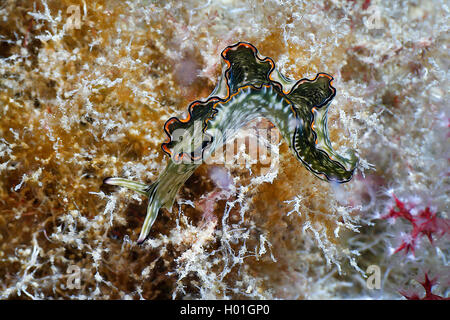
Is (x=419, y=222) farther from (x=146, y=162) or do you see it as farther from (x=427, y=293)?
(x=146, y=162)

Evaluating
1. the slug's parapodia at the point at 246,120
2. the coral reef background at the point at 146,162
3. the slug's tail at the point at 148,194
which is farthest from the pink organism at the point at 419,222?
the slug's tail at the point at 148,194

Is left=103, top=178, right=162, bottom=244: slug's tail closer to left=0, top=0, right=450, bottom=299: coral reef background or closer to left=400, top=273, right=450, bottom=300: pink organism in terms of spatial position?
left=0, top=0, right=450, bottom=299: coral reef background

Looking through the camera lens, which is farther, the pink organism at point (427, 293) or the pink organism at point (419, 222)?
the pink organism at point (419, 222)

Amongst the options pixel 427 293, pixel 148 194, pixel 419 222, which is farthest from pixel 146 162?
A: pixel 427 293

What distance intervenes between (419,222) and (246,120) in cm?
252

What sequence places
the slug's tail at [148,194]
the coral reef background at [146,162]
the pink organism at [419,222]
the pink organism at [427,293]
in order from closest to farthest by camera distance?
the slug's tail at [148,194] < the coral reef background at [146,162] < the pink organism at [427,293] < the pink organism at [419,222]

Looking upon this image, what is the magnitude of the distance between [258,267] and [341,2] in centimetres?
334

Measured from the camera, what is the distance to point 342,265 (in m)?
3.79

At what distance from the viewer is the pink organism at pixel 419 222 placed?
336 cm

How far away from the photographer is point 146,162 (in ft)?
9.92

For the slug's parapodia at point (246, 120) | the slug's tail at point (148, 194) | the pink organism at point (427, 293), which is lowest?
the pink organism at point (427, 293)

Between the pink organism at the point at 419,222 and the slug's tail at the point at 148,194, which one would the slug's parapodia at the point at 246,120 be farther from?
the pink organism at the point at 419,222

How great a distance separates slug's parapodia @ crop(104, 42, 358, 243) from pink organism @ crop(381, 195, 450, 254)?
4.59 ft

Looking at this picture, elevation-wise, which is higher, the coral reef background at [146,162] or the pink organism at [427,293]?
the coral reef background at [146,162]
